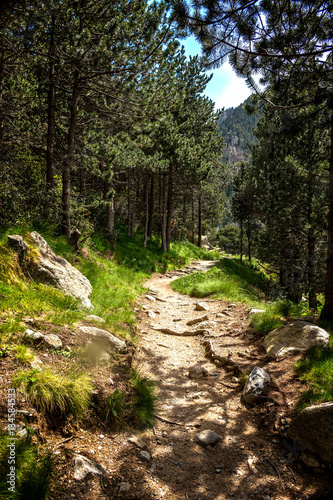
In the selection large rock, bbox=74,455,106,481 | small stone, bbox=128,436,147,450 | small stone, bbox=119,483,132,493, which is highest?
large rock, bbox=74,455,106,481

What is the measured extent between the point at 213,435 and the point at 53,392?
202 cm

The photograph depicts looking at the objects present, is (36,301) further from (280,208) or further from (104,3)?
(280,208)

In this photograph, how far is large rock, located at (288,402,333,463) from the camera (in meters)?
2.63

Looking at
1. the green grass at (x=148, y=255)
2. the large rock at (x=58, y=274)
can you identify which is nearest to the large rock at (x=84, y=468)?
the large rock at (x=58, y=274)

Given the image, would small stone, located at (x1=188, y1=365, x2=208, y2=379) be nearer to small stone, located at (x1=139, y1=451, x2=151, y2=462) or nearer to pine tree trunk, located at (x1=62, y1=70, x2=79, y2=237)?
small stone, located at (x1=139, y1=451, x2=151, y2=462)

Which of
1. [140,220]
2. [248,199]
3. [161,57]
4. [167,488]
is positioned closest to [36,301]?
[167,488]

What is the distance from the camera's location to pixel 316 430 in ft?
9.02

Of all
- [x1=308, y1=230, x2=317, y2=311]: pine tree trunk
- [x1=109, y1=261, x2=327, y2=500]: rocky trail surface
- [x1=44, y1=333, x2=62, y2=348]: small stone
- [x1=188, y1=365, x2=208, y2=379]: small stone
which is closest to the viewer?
[x1=109, y1=261, x2=327, y2=500]: rocky trail surface

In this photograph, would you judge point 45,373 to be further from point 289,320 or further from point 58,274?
point 289,320

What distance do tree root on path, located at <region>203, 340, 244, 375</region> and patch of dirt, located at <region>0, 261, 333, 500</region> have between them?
0.35 feet

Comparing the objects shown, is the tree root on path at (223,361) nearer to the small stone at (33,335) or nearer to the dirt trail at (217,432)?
the dirt trail at (217,432)

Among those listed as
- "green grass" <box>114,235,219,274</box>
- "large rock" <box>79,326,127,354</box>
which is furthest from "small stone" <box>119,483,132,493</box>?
"green grass" <box>114,235,219,274</box>

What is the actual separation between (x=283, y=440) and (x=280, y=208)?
9644 mm

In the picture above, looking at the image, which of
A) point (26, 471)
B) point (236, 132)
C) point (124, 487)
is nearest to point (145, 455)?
point (124, 487)
